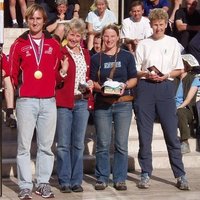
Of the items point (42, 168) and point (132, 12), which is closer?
point (42, 168)

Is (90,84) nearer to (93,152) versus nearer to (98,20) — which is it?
(93,152)

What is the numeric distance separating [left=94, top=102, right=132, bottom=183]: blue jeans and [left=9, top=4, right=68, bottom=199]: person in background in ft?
2.18

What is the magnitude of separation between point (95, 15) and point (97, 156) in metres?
5.23

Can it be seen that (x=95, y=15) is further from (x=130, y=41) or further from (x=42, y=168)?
(x=42, y=168)

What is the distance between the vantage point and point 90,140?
1077 cm

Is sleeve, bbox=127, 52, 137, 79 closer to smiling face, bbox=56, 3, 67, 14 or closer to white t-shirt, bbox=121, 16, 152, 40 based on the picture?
white t-shirt, bbox=121, 16, 152, 40

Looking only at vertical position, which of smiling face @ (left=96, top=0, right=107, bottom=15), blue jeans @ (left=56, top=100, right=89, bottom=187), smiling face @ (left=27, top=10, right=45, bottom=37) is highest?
smiling face @ (left=96, top=0, right=107, bottom=15)

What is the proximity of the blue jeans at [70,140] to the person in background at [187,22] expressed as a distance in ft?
18.7

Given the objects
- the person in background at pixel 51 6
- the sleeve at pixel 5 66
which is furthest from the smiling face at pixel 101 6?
the sleeve at pixel 5 66

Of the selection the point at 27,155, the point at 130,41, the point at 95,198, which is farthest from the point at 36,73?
the point at 130,41

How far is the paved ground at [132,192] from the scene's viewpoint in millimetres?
8852

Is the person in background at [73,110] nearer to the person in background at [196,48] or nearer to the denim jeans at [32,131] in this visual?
the denim jeans at [32,131]

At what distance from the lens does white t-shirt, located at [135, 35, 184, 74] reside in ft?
30.3

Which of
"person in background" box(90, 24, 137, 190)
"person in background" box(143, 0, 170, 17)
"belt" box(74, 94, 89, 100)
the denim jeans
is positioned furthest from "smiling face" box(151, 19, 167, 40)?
"person in background" box(143, 0, 170, 17)
